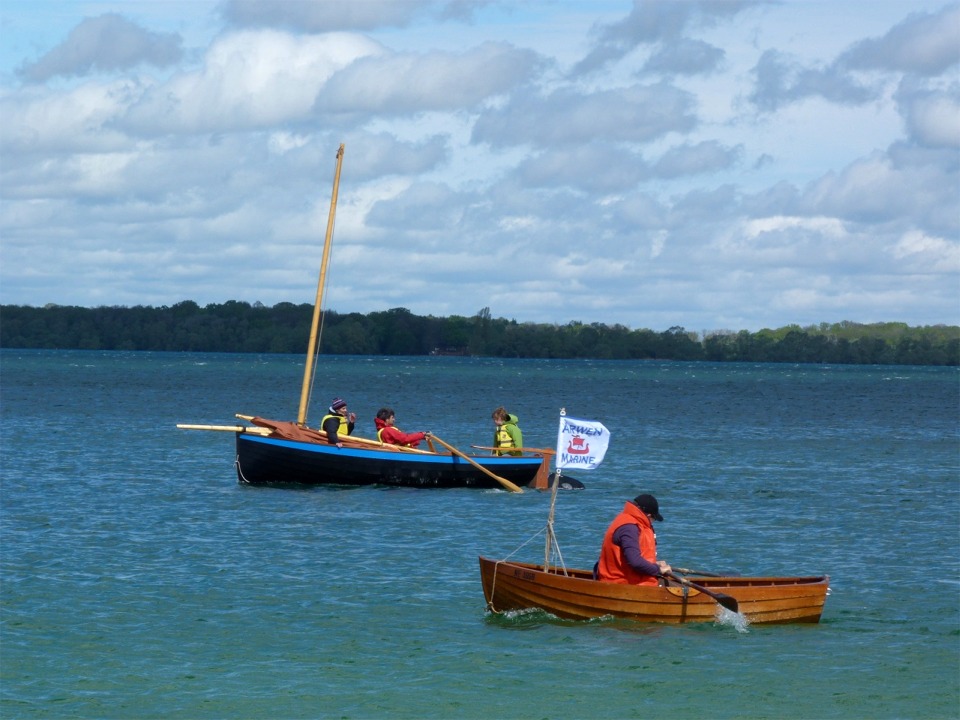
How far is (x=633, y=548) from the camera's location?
56.4 ft

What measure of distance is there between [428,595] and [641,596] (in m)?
3.90

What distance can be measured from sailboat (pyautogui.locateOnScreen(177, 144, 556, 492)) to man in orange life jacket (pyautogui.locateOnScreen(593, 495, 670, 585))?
15.2 m

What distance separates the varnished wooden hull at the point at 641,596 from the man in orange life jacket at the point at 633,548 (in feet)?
0.80

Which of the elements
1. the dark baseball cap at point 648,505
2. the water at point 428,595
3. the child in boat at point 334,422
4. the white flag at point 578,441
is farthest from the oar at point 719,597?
the child in boat at point 334,422

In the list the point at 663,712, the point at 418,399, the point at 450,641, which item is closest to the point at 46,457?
the point at 450,641

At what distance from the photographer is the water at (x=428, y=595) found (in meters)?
14.9

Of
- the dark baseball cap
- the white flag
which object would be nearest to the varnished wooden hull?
the dark baseball cap

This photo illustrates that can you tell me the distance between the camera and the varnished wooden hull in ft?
57.3

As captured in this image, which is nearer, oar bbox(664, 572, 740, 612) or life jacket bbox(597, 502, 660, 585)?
oar bbox(664, 572, 740, 612)

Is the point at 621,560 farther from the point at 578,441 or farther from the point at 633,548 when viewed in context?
the point at 578,441

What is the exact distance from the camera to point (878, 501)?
3350 centimetres

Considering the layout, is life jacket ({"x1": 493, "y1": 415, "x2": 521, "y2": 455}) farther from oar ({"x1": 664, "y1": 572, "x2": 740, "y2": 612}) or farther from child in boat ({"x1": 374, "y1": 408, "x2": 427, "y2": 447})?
oar ({"x1": 664, "y1": 572, "x2": 740, "y2": 612})

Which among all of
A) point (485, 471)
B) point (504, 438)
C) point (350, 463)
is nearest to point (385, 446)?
point (350, 463)

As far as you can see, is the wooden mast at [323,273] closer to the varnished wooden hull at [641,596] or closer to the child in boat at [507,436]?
the child in boat at [507,436]
